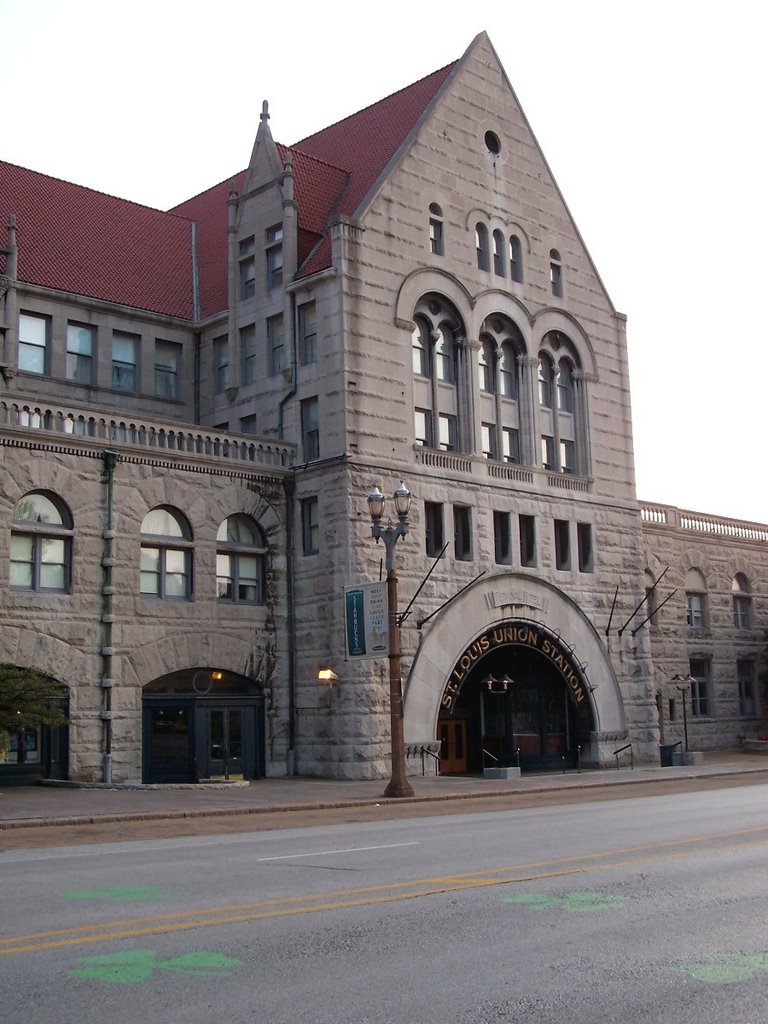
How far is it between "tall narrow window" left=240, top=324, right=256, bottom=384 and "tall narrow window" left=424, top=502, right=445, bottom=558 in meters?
7.21

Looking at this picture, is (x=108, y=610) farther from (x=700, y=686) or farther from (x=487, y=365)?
(x=700, y=686)

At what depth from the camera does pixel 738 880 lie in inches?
493

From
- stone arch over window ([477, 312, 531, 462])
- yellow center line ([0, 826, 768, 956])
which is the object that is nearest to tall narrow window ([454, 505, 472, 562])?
stone arch over window ([477, 312, 531, 462])

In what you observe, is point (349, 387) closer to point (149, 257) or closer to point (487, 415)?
point (487, 415)

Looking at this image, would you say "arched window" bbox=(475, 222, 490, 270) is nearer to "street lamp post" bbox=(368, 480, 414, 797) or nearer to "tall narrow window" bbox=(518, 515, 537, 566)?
"tall narrow window" bbox=(518, 515, 537, 566)

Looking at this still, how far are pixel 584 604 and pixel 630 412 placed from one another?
830cm

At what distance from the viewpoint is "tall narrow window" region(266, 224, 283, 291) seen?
3959 centimetres

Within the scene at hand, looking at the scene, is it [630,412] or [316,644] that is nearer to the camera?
[316,644]

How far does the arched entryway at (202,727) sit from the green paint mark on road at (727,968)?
2566cm

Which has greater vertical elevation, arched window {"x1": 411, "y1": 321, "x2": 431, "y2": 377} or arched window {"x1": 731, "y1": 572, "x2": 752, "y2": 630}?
arched window {"x1": 411, "y1": 321, "x2": 431, "y2": 377}

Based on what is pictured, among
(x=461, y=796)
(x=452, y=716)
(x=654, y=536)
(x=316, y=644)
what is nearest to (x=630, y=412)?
(x=654, y=536)

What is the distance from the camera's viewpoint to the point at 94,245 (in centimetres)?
4259

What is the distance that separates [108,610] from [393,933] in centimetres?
2353

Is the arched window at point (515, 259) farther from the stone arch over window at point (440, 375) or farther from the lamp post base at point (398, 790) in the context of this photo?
the lamp post base at point (398, 790)
